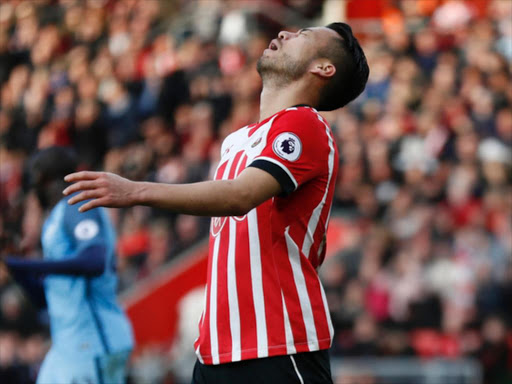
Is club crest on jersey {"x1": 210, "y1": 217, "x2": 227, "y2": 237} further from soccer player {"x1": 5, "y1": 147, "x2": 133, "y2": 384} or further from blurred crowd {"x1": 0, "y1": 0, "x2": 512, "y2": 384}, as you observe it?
blurred crowd {"x1": 0, "y1": 0, "x2": 512, "y2": 384}

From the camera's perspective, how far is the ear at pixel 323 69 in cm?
402

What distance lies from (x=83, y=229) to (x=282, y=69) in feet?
6.24

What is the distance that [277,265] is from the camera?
376 centimetres

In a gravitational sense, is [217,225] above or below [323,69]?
below

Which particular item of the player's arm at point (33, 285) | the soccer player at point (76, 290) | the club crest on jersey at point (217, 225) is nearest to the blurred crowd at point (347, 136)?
the player's arm at point (33, 285)

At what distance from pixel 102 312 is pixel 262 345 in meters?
2.09

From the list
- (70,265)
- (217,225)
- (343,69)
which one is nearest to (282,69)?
(343,69)

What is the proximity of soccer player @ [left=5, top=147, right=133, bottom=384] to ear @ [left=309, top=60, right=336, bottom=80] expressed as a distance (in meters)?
1.93

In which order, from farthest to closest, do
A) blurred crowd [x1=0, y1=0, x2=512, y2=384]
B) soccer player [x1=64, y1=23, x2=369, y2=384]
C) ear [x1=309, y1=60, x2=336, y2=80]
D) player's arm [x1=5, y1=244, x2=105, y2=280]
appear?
blurred crowd [x1=0, y1=0, x2=512, y2=384], player's arm [x1=5, y1=244, x2=105, y2=280], ear [x1=309, y1=60, x2=336, y2=80], soccer player [x1=64, y1=23, x2=369, y2=384]

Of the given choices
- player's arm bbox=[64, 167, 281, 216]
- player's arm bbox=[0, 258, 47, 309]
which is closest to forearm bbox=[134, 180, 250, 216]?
player's arm bbox=[64, 167, 281, 216]

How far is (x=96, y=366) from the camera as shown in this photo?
17.9 feet

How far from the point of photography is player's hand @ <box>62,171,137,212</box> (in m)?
3.17

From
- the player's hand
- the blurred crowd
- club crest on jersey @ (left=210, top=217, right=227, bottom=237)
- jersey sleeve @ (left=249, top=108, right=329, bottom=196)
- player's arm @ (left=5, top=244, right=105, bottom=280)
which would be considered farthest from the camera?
the blurred crowd

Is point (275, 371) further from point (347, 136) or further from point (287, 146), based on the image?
point (347, 136)
